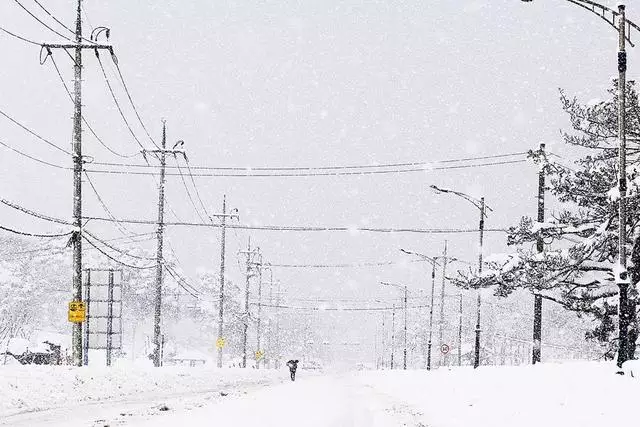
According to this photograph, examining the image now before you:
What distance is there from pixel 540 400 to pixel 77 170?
20.1 metres

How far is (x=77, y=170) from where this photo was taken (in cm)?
2920

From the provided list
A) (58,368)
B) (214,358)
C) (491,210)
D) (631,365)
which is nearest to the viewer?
(631,365)

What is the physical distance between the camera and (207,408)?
14844mm

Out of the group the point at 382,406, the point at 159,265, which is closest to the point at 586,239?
the point at 382,406

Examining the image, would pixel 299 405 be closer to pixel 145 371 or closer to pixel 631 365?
pixel 631 365

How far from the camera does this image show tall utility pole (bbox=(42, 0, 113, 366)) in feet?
93.5

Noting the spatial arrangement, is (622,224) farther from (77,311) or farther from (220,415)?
(77,311)

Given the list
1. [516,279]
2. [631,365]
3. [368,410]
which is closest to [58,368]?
[368,410]

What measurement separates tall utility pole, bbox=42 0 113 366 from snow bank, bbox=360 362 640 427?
43.4ft

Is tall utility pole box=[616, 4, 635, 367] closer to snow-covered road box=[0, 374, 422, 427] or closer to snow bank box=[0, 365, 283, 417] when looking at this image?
snow-covered road box=[0, 374, 422, 427]

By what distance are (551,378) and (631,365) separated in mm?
1989

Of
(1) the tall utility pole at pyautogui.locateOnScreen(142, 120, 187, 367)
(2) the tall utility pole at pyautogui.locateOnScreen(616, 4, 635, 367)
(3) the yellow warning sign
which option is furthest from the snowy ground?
(1) the tall utility pole at pyautogui.locateOnScreen(142, 120, 187, 367)

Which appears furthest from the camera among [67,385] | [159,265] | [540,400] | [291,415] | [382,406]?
[159,265]

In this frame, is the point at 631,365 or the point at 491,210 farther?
the point at 491,210
